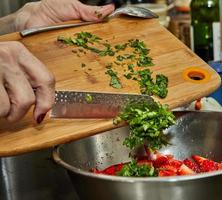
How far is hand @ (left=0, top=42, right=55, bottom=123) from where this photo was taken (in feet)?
2.70

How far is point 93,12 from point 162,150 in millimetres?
410

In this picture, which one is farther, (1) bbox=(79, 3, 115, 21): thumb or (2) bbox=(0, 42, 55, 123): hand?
(1) bbox=(79, 3, 115, 21): thumb

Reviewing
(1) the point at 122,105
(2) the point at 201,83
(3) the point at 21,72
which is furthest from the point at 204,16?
(3) the point at 21,72

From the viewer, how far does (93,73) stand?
113cm

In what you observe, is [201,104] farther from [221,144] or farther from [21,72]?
[21,72]

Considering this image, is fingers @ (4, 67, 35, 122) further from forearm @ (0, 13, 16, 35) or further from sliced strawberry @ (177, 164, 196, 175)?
forearm @ (0, 13, 16, 35)

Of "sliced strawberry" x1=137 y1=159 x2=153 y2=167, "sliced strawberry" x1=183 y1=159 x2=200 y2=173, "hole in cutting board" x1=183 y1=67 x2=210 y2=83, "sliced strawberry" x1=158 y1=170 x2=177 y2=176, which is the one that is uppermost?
"hole in cutting board" x1=183 y1=67 x2=210 y2=83

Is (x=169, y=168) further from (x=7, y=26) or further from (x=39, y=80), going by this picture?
(x=7, y=26)

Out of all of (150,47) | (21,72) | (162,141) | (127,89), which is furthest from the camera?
(150,47)

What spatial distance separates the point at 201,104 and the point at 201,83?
0.51 feet

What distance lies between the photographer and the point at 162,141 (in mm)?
972

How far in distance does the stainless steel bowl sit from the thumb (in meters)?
0.38

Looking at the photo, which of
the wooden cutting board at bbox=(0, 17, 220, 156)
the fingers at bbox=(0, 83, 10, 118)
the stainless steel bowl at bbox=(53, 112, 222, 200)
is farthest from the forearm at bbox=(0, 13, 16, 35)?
the fingers at bbox=(0, 83, 10, 118)

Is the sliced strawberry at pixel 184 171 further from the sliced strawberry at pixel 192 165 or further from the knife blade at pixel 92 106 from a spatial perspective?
the knife blade at pixel 92 106
